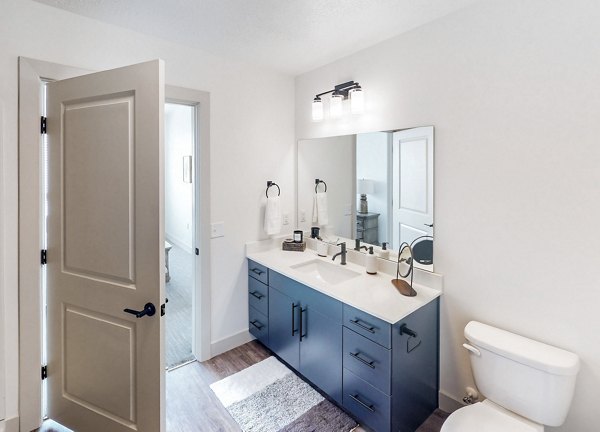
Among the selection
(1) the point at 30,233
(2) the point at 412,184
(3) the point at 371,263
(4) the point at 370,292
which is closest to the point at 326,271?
(3) the point at 371,263

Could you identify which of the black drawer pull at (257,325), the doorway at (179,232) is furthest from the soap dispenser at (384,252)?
the doorway at (179,232)

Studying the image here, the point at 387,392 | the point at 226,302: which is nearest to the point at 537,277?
the point at 387,392

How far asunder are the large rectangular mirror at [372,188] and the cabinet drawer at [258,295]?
0.70 meters

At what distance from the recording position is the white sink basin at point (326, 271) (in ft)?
7.57

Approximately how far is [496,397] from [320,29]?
2296 millimetres

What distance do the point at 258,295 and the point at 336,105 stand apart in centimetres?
167

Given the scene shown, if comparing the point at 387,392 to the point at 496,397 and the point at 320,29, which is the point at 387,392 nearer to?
the point at 496,397

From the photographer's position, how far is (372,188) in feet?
Result: 7.33

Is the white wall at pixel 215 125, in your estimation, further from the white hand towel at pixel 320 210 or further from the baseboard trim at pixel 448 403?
the baseboard trim at pixel 448 403

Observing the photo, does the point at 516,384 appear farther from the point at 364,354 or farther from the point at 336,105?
the point at 336,105

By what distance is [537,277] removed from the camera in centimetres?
150

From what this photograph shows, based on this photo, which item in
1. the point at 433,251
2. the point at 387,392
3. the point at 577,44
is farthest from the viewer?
the point at 433,251

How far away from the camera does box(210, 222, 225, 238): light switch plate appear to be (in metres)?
2.40
